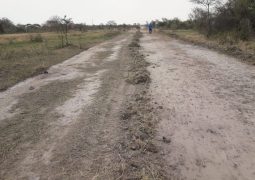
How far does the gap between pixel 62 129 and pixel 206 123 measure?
2752 millimetres

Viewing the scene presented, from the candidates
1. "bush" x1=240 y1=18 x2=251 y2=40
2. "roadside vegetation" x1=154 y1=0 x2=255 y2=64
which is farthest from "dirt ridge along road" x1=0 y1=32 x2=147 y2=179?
"bush" x1=240 y1=18 x2=251 y2=40

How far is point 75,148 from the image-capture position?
15.5 feet

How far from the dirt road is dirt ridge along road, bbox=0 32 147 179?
0.6 inches

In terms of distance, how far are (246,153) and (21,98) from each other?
5714mm

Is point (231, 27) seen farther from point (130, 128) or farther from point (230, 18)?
point (130, 128)

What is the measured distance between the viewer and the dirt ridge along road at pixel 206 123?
4234 mm

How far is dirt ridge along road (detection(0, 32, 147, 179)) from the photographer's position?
163 inches

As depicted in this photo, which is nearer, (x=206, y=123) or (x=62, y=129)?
(x=62, y=129)

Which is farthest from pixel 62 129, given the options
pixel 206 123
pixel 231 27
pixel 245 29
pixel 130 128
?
pixel 231 27

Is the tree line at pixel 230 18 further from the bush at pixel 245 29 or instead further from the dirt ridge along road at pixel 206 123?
the dirt ridge along road at pixel 206 123

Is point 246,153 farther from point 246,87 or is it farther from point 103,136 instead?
point 246,87

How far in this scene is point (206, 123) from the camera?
5.83 m

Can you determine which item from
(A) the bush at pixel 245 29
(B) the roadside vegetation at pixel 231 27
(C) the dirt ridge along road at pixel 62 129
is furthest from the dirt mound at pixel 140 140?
(A) the bush at pixel 245 29

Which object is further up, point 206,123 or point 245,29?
point 245,29
